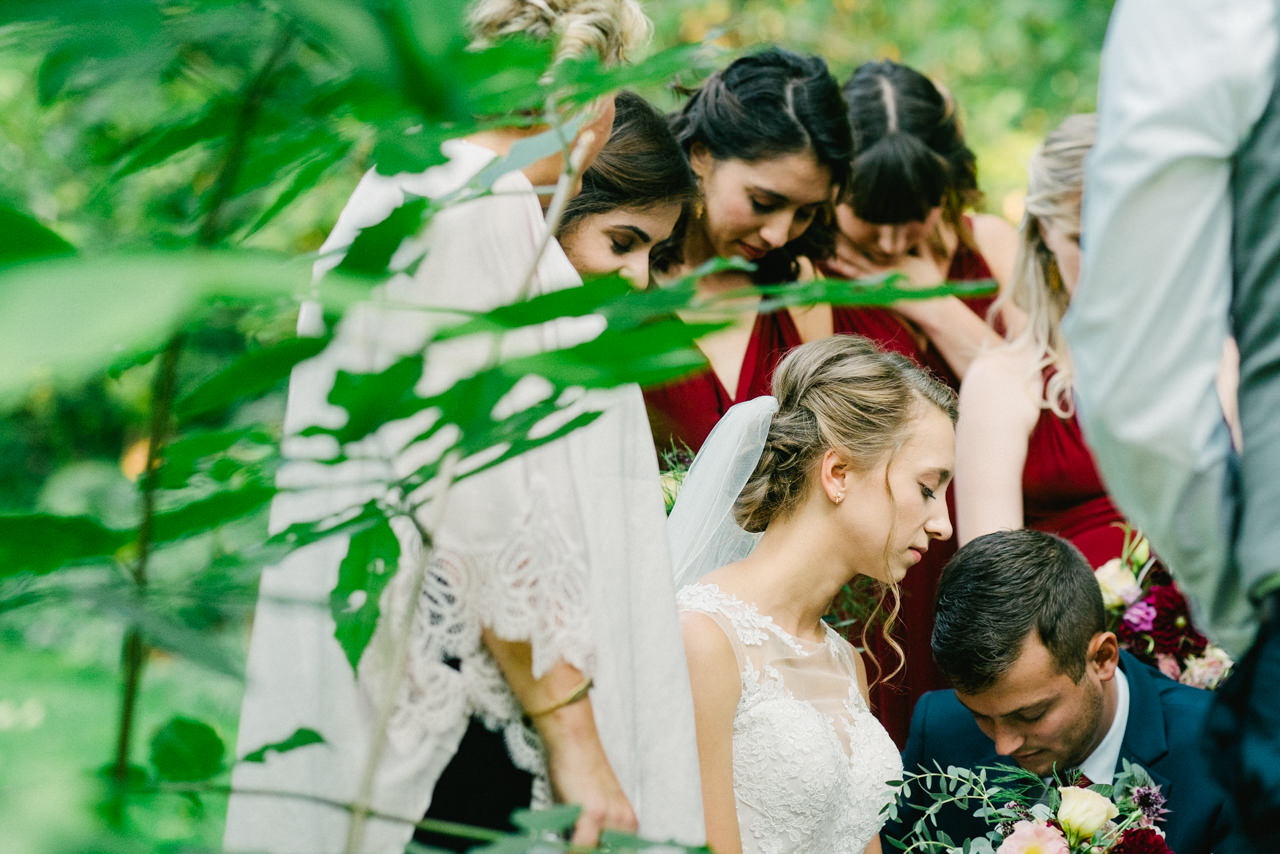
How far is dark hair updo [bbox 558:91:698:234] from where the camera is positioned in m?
2.46

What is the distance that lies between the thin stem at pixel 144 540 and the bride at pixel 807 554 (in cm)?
162

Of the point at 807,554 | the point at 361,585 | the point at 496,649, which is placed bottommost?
the point at 807,554

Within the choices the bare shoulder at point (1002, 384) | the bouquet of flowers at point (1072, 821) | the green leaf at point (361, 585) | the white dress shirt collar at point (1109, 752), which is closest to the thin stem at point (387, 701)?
the green leaf at point (361, 585)

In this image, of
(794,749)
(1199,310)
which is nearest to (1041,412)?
(794,749)

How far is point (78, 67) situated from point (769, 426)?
2.12m

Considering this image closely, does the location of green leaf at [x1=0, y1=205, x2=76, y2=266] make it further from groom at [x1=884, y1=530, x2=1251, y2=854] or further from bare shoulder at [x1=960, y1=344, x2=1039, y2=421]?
bare shoulder at [x1=960, y1=344, x2=1039, y2=421]

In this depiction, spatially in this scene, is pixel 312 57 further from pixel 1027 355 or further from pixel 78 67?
pixel 1027 355

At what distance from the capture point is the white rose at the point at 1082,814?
2.08 metres

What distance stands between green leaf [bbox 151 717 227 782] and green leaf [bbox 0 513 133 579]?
144 millimetres

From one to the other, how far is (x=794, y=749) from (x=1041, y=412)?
57.9 inches

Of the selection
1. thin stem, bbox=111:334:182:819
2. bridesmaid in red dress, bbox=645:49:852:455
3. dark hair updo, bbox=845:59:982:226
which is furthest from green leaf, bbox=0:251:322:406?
dark hair updo, bbox=845:59:982:226

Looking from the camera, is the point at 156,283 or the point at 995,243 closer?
the point at 156,283

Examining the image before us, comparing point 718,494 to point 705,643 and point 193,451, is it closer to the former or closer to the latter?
point 705,643

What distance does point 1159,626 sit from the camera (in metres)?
3.03
